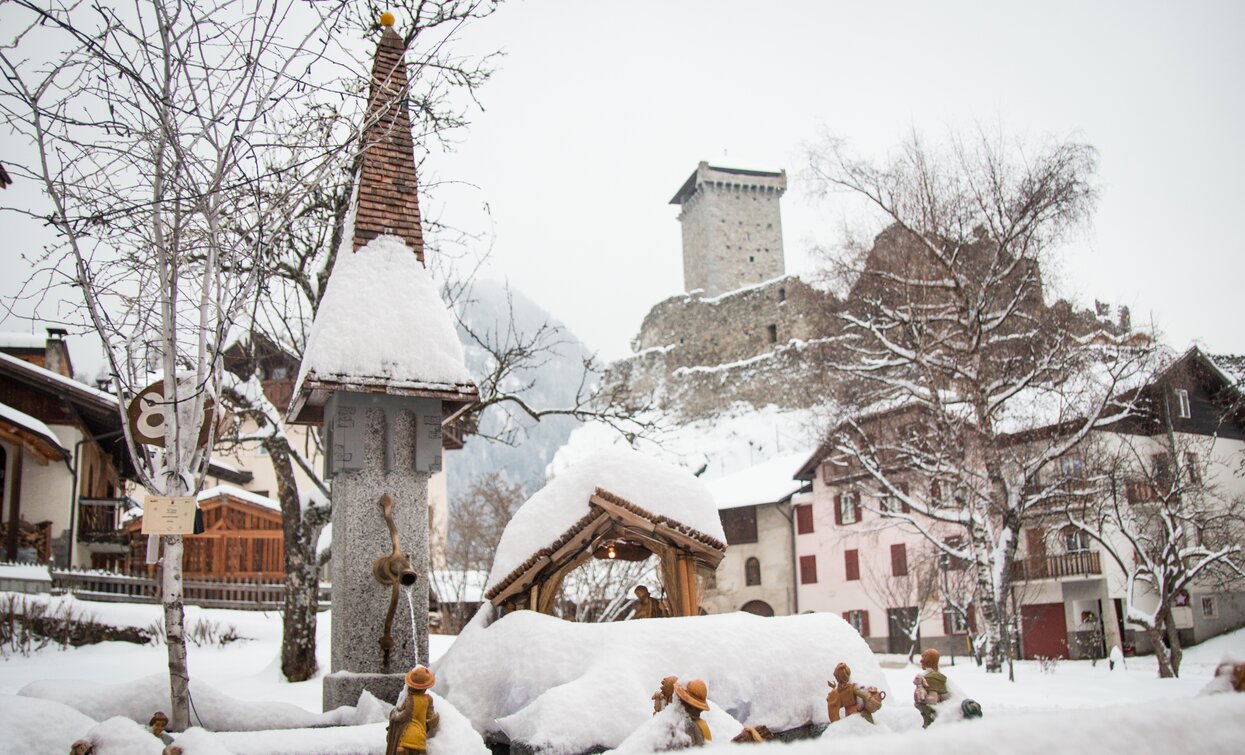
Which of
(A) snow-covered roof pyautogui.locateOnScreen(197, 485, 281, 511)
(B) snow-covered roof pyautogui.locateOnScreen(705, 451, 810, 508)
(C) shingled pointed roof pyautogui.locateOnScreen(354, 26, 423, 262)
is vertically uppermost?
(C) shingled pointed roof pyautogui.locateOnScreen(354, 26, 423, 262)

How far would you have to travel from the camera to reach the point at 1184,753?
132cm

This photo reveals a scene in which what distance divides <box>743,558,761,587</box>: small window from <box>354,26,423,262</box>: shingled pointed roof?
36.0 metres

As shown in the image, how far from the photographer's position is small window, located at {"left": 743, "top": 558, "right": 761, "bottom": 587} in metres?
42.8

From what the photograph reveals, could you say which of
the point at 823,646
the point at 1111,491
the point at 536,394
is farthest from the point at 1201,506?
the point at 536,394

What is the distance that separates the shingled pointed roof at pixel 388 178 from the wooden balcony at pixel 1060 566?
25498 millimetres

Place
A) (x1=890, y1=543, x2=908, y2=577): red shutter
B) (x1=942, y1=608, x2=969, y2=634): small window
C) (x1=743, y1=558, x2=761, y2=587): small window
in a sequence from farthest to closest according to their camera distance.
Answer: (x1=743, y1=558, x2=761, y2=587): small window
(x1=890, y1=543, x2=908, y2=577): red shutter
(x1=942, y1=608, x2=969, y2=634): small window

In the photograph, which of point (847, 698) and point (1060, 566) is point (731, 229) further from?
point (847, 698)

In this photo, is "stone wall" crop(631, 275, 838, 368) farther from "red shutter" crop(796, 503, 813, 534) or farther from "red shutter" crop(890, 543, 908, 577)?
"red shutter" crop(890, 543, 908, 577)

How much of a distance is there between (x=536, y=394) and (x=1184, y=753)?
477 ft

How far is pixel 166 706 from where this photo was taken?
663 cm

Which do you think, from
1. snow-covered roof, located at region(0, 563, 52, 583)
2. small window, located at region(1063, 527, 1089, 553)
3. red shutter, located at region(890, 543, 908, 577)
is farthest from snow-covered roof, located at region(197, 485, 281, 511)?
small window, located at region(1063, 527, 1089, 553)

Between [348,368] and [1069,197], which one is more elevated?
[1069,197]

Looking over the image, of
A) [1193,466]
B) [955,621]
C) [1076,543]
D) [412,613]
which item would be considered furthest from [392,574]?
[955,621]

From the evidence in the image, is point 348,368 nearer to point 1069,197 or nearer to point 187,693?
point 187,693
